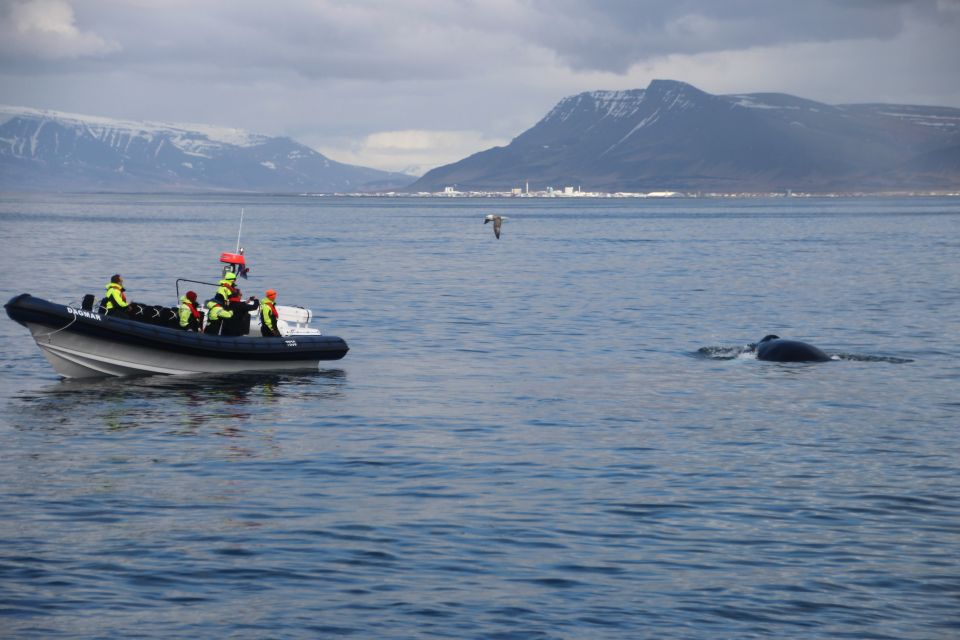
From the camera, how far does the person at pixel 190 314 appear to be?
1150 inches

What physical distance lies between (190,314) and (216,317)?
628 mm

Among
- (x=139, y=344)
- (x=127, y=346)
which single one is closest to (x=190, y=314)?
(x=139, y=344)

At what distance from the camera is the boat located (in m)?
28.0

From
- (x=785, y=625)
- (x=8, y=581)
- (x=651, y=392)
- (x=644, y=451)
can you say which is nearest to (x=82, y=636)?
(x=8, y=581)

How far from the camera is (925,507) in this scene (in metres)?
17.5

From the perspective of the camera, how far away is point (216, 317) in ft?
97.1

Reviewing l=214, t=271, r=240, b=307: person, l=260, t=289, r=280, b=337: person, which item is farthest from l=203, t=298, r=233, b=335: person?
l=260, t=289, r=280, b=337: person

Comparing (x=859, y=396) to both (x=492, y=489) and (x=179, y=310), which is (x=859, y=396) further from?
(x=179, y=310)

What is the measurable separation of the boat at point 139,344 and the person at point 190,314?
1.24ft

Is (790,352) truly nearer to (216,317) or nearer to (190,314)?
(216,317)

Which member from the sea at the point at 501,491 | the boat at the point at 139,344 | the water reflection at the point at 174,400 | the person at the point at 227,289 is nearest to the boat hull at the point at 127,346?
the boat at the point at 139,344

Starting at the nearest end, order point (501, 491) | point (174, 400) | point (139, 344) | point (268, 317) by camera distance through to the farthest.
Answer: point (501, 491) < point (174, 400) < point (139, 344) < point (268, 317)

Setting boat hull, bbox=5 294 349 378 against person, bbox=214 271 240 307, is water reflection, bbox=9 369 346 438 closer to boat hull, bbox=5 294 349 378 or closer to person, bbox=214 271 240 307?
boat hull, bbox=5 294 349 378

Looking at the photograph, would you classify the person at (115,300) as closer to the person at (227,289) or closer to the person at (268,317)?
the person at (227,289)
